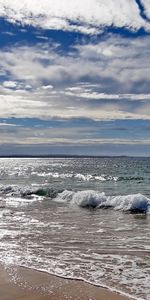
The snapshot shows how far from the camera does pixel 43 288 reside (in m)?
8.13

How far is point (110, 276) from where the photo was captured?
9250 mm

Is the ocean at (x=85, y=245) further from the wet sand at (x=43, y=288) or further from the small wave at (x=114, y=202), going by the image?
the small wave at (x=114, y=202)

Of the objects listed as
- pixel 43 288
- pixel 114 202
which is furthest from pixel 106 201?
pixel 43 288

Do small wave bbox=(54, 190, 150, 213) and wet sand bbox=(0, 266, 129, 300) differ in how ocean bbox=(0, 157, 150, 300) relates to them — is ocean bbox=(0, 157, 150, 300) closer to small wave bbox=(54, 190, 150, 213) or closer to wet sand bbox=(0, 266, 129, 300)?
wet sand bbox=(0, 266, 129, 300)

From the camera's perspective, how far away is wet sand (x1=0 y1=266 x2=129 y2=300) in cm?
762

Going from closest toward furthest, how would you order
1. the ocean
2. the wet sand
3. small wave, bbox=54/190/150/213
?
the wet sand
the ocean
small wave, bbox=54/190/150/213

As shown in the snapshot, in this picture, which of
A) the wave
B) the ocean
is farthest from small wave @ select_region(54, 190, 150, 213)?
the ocean

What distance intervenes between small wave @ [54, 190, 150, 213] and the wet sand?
13993 millimetres

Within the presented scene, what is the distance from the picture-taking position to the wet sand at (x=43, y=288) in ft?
25.0

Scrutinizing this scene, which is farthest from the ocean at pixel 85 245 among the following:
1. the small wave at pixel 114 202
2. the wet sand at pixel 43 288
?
the small wave at pixel 114 202

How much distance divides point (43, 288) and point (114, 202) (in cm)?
1697

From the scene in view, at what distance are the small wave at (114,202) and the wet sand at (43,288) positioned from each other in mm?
13993

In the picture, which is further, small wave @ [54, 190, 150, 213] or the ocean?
small wave @ [54, 190, 150, 213]

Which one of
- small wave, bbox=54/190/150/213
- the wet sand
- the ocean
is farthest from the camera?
small wave, bbox=54/190/150/213
